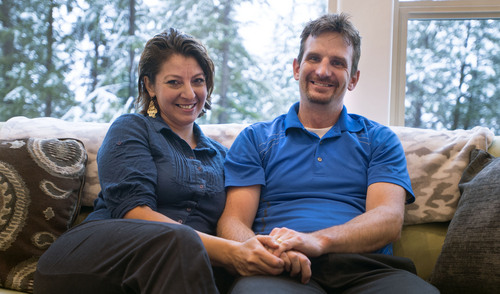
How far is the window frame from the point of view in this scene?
243 centimetres

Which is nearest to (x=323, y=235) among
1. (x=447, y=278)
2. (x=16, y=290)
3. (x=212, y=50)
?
(x=447, y=278)

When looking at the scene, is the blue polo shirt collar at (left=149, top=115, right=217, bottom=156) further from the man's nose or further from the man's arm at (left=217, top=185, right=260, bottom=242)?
the man's nose

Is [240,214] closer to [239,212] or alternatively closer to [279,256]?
[239,212]

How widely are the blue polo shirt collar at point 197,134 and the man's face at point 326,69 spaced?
0.41 metres

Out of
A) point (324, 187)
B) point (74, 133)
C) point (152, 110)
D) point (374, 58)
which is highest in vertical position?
point (374, 58)

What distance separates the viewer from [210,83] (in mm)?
1920

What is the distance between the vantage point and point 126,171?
1536 millimetres

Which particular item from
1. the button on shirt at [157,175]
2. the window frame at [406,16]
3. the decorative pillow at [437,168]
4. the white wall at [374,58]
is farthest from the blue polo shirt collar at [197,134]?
the window frame at [406,16]

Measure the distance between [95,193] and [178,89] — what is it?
1.77 ft

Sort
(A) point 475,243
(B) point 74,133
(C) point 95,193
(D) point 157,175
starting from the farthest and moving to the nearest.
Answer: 1. (B) point 74,133
2. (C) point 95,193
3. (D) point 157,175
4. (A) point 475,243

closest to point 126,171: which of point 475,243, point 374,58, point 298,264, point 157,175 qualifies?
point 157,175

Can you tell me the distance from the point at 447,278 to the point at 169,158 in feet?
3.12

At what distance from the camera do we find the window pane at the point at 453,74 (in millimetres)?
2449

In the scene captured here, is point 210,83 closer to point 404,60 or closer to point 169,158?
point 169,158
